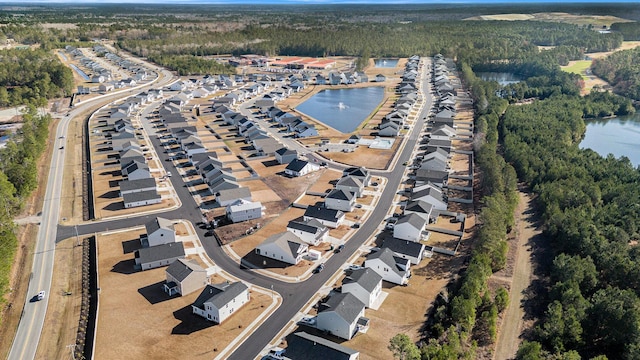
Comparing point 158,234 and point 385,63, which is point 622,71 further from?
point 158,234

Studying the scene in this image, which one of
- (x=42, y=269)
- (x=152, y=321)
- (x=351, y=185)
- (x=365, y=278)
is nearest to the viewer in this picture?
(x=152, y=321)

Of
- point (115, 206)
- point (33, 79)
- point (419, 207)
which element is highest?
point (33, 79)

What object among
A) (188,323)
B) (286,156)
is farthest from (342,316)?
(286,156)

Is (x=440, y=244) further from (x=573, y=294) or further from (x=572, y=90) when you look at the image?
(x=572, y=90)

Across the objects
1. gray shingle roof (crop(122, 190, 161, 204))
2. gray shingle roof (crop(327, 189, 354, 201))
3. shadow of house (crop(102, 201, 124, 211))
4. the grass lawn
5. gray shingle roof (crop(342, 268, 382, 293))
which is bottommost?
shadow of house (crop(102, 201, 124, 211))

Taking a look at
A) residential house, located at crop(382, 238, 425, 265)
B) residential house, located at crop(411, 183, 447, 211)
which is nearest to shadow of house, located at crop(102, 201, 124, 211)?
residential house, located at crop(382, 238, 425, 265)

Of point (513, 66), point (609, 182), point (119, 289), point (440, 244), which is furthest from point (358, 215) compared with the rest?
point (513, 66)

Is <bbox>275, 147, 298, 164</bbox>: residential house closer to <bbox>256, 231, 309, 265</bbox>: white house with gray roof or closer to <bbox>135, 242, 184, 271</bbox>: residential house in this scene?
<bbox>256, 231, 309, 265</bbox>: white house with gray roof
